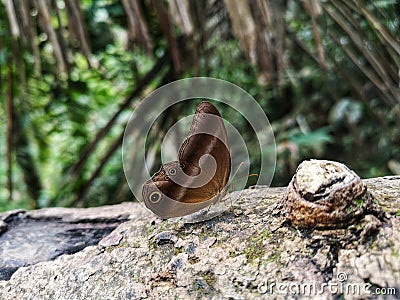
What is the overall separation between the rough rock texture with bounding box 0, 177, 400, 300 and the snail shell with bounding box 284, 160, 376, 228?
0.02 meters

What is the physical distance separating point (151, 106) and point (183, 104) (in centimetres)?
16

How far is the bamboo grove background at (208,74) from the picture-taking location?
1.52 meters

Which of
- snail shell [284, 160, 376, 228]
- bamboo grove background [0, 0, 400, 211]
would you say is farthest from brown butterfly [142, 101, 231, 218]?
bamboo grove background [0, 0, 400, 211]

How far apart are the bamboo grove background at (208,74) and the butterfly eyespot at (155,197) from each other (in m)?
0.70

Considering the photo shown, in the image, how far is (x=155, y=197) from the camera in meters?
0.84

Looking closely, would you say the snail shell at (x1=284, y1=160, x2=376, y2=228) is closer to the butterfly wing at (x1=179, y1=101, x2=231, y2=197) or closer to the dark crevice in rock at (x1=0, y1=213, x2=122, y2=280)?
the butterfly wing at (x1=179, y1=101, x2=231, y2=197)

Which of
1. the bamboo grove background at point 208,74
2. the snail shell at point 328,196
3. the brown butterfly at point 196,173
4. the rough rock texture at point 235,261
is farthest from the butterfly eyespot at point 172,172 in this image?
the bamboo grove background at point 208,74

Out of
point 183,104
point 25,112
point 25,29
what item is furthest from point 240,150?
point 25,112

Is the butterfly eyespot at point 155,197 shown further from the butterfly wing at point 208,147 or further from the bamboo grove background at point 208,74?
the bamboo grove background at point 208,74

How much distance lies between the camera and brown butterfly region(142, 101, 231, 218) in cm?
81

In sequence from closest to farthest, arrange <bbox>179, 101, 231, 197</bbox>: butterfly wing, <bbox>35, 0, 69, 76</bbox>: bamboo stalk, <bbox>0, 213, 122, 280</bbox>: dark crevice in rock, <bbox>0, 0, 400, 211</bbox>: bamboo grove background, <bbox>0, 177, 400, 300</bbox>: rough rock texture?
<bbox>0, 177, 400, 300</bbox>: rough rock texture < <bbox>179, 101, 231, 197</bbox>: butterfly wing < <bbox>0, 213, 122, 280</bbox>: dark crevice in rock < <bbox>35, 0, 69, 76</bbox>: bamboo stalk < <bbox>0, 0, 400, 211</bbox>: bamboo grove background

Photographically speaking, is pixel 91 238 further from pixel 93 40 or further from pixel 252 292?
pixel 93 40

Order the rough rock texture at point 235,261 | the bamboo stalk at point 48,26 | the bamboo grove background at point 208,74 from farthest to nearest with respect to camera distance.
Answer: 1. the bamboo grove background at point 208,74
2. the bamboo stalk at point 48,26
3. the rough rock texture at point 235,261

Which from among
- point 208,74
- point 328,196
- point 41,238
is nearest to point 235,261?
point 328,196
